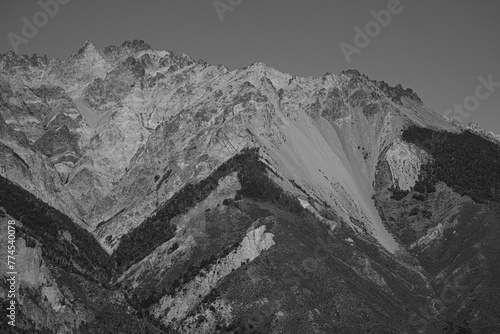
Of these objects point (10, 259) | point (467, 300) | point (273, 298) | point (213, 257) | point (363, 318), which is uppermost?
point (10, 259)

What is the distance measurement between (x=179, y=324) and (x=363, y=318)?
48789mm

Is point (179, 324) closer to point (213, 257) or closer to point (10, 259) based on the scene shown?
point (213, 257)

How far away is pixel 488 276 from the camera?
193 m

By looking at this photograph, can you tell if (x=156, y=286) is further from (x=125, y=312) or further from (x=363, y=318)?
(x=363, y=318)

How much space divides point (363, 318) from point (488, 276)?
4801 cm

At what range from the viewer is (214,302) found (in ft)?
582

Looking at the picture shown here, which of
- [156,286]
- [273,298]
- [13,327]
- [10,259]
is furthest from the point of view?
[156,286]

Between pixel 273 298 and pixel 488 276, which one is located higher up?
pixel 273 298

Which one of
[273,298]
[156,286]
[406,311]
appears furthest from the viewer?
[156,286]

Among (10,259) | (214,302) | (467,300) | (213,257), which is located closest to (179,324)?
(214,302)

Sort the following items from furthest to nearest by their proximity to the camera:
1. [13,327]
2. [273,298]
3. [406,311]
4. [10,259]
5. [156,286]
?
[156,286]
[406,311]
[273,298]
[10,259]
[13,327]

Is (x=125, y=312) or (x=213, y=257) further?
(x=213, y=257)

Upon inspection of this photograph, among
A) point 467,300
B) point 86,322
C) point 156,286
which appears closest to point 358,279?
point 467,300

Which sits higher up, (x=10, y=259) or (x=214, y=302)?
(x=10, y=259)
